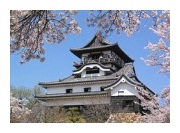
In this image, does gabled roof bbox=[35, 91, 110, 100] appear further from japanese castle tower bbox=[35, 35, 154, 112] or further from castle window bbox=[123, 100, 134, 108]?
castle window bbox=[123, 100, 134, 108]

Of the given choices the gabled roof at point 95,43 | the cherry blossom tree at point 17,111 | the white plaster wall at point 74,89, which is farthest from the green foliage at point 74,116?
the gabled roof at point 95,43

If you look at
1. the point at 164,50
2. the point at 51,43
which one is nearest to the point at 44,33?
the point at 51,43

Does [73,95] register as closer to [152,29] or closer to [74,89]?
[74,89]

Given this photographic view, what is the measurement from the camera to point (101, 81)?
13.6 feet

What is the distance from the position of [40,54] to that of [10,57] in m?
0.32

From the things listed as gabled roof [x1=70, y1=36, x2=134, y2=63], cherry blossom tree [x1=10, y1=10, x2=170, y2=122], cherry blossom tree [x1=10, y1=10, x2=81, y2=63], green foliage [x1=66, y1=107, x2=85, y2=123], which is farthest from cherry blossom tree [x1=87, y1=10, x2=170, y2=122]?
green foliage [x1=66, y1=107, x2=85, y2=123]

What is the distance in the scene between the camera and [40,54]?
3688 mm

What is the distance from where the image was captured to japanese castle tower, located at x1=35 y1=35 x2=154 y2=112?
384 centimetres

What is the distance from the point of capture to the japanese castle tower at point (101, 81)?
151 inches

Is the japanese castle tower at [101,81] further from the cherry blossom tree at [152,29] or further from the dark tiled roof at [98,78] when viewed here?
the cherry blossom tree at [152,29]

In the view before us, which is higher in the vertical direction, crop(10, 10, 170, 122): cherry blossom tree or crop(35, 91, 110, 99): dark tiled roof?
crop(10, 10, 170, 122): cherry blossom tree
